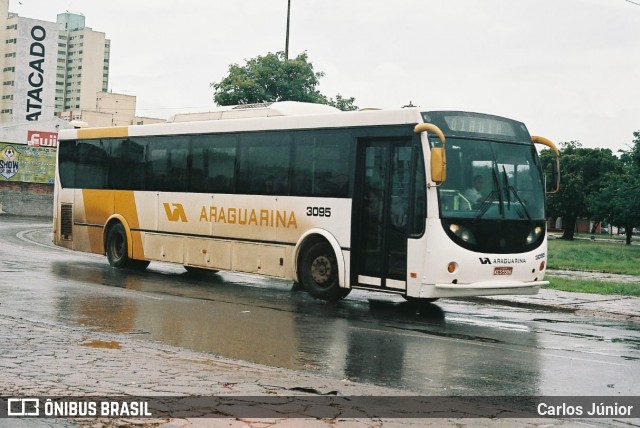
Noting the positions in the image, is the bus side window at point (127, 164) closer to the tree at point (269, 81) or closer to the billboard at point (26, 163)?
the tree at point (269, 81)

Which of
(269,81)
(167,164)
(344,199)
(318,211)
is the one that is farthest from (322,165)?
(269,81)

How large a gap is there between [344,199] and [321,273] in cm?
140

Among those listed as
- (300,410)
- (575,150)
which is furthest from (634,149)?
(300,410)

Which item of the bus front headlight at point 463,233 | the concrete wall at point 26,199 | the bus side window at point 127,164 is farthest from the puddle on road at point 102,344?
the concrete wall at point 26,199

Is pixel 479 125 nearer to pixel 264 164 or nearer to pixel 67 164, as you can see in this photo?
pixel 264 164

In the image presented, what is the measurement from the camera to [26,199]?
63.2 metres

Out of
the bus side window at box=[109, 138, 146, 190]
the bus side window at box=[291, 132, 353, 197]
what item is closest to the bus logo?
the bus side window at box=[109, 138, 146, 190]

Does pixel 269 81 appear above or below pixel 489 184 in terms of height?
above

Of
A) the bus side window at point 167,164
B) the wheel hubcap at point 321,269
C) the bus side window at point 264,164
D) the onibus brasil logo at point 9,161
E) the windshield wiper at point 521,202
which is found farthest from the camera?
the onibus brasil logo at point 9,161

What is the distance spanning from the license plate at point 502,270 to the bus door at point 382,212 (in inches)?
55.8

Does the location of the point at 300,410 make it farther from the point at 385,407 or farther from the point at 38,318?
the point at 38,318

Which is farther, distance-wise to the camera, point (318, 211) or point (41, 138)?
point (41, 138)

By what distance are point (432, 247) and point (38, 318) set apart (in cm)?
589

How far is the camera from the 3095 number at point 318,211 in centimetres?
1659
